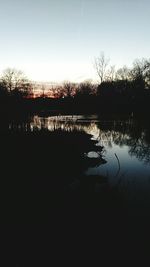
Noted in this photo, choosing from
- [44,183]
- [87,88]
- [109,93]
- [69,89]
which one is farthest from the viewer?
[69,89]

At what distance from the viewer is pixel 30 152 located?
557 inches

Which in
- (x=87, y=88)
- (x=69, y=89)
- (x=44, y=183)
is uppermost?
(x=69, y=89)

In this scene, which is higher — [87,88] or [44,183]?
[87,88]

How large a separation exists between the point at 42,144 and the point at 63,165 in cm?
302

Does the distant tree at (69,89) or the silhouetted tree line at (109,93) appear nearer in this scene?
the silhouetted tree line at (109,93)

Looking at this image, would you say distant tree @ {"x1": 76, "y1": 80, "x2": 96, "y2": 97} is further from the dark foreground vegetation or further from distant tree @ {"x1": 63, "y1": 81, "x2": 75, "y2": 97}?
the dark foreground vegetation

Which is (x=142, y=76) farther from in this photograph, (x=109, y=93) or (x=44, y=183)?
(x=44, y=183)

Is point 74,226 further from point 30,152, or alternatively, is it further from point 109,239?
point 30,152

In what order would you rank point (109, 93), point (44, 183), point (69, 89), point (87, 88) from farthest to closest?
point (69, 89) < point (87, 88) < point (109, 93) < point (44, 183)

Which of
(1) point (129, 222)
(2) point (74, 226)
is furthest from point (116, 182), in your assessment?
(2) point (74, 226)

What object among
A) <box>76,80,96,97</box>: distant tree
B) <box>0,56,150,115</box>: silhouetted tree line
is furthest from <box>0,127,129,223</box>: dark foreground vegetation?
<box>76,80,96,97</box>: distant tree

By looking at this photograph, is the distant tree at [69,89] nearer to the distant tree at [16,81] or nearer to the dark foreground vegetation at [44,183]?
the distant tree at [16,81]

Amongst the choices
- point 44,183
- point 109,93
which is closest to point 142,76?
point 109,93

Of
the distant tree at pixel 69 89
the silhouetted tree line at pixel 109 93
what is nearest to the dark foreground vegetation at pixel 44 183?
the silhouetted tree line at pixel 109 93
